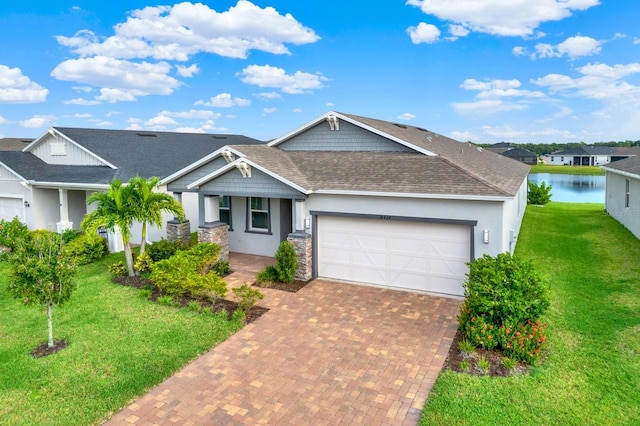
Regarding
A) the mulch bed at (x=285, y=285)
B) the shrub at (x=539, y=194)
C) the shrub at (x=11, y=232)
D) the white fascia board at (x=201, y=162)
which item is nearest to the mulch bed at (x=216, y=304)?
the mulch bed at (x=285, y=285)

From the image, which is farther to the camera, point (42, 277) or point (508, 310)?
point (42, 277)

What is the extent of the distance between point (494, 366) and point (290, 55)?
22689 millimetres

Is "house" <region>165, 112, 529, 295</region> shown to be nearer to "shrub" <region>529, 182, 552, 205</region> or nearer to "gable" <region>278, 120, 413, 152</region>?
"gable" <region>278, 120, 413, 152</region>

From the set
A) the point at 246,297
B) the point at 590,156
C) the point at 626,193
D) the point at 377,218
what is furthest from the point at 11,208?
the point at 590,156

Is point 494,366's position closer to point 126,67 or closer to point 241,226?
point 241,226

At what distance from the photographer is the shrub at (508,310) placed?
26.3 feet

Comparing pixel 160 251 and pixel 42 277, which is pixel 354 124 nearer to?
pixel 160 251

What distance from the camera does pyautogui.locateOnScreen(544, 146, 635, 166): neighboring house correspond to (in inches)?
3044

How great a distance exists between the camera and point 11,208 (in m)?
20.3

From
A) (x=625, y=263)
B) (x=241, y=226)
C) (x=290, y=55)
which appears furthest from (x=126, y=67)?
(x=625, y=263)

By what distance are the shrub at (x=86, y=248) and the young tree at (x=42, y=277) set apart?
22.7 ft

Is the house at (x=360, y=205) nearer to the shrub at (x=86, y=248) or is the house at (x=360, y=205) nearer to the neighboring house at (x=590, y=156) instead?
the shrub at (x=86, y=248)

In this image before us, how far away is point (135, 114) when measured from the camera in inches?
1244

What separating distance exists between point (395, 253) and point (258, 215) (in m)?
6.15
